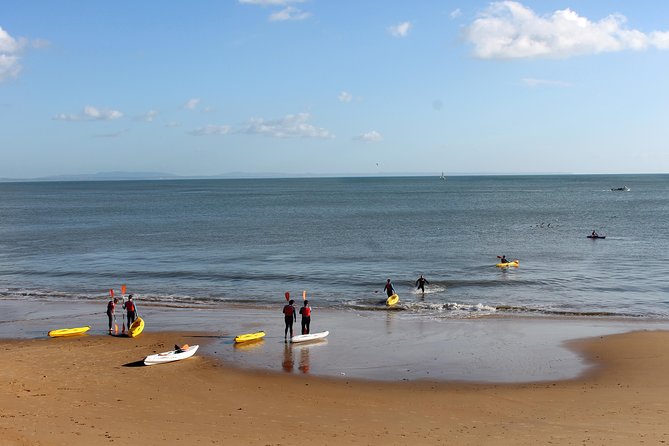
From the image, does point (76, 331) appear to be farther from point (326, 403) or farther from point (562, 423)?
point (562, 423)

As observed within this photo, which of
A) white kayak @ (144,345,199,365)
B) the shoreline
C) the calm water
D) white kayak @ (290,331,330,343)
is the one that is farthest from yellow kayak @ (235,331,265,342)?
the calm water

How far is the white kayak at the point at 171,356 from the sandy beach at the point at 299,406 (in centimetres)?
27

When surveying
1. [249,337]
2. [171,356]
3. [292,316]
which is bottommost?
[249,337]

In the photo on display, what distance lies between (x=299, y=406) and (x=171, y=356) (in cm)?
597

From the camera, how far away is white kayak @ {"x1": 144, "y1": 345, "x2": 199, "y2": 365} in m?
19.9

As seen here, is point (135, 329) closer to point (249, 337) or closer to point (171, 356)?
point (249, 337)

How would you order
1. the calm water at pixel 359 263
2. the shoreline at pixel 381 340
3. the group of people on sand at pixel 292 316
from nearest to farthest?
the shoreline at pixel 381 340 → the group of people on sand at pixel 292 316 → the calm water at pixel 359 263

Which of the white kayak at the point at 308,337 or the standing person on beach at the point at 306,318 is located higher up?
the standing person on beach at the point at 306,318

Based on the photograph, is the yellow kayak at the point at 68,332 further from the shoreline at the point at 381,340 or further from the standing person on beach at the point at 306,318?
the standing person on beach at the point at 306,318

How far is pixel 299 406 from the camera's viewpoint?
633 inches

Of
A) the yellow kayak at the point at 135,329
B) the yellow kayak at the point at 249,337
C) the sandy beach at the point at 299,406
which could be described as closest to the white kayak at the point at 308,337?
the yellow kayak at the point at 249,337

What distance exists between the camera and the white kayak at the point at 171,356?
19875 millimetres

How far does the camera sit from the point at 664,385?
17828mm

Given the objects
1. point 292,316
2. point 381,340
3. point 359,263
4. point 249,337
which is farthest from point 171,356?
point 359,263
